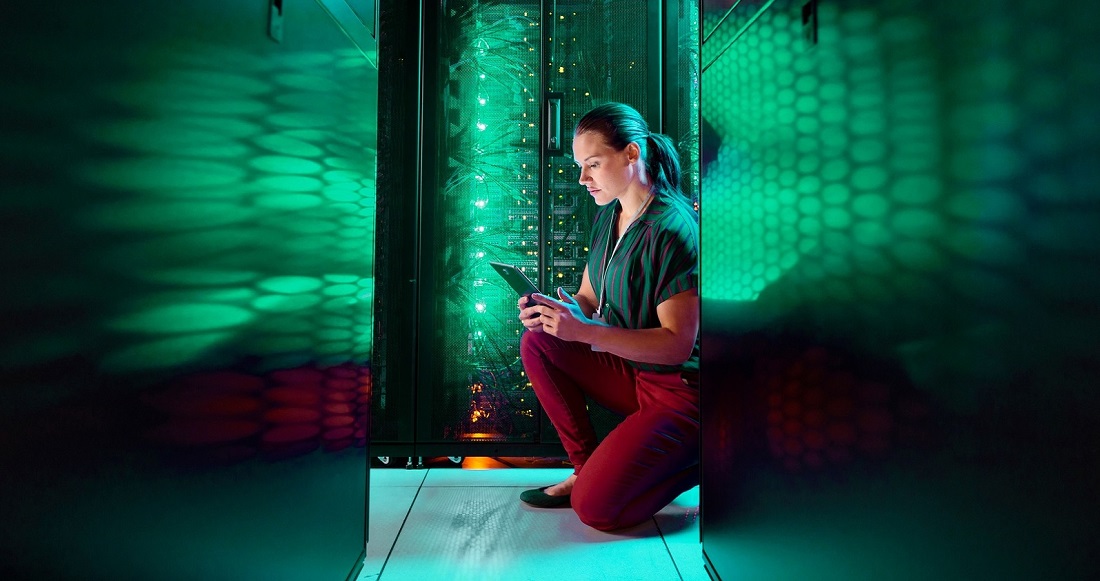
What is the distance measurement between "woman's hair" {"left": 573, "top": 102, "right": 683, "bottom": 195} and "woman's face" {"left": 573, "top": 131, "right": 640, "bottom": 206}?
0.06 feet

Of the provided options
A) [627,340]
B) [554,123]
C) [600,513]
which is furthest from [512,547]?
[554,123]

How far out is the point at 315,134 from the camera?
1.07m

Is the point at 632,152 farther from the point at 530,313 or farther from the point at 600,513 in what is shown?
the point at 600,513

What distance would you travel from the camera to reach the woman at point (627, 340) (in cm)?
184

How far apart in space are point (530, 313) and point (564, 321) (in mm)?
168

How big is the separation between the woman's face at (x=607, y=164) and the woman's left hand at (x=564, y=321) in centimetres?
39

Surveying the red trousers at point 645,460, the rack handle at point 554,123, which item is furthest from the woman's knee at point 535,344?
the rack handle at point 554,123

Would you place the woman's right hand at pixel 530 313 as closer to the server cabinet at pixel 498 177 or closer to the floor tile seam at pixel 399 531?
the server cabinet at pixel 498 177

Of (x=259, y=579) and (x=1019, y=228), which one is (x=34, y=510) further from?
(x=1019, y=228)

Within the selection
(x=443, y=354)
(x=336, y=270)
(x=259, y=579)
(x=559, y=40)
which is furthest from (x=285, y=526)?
(x=559, y=40)

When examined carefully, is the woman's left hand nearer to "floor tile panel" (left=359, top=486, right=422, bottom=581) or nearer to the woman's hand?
the woman's hand

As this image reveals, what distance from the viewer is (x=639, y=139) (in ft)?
6.80

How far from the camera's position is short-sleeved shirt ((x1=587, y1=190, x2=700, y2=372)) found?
1.84 meters

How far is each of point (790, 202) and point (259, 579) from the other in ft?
2.93
